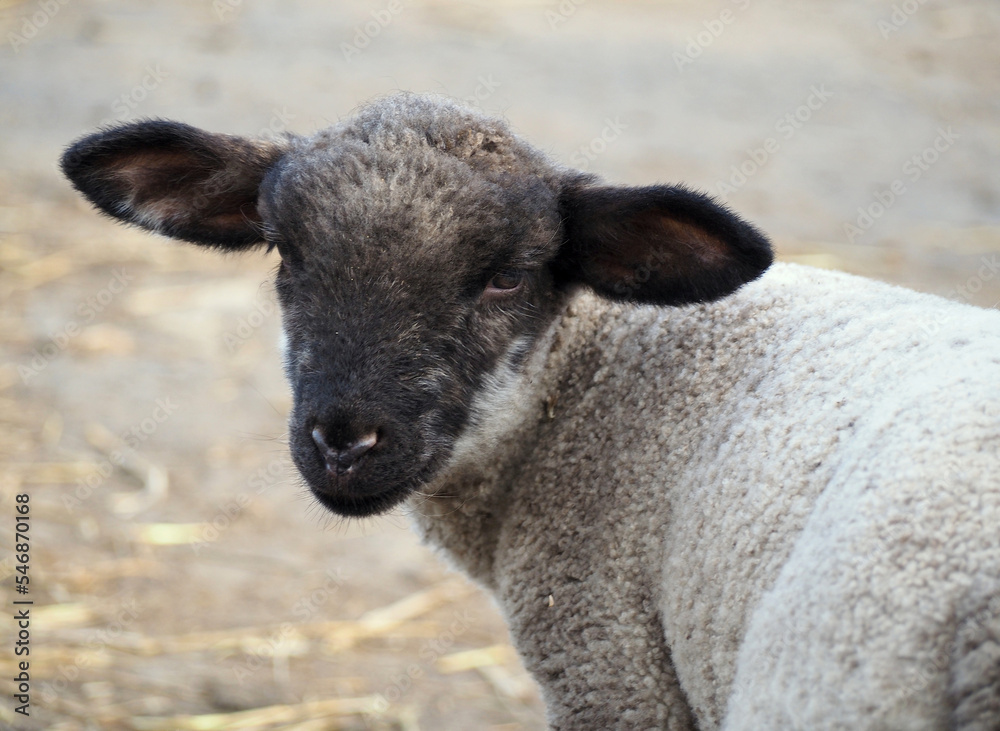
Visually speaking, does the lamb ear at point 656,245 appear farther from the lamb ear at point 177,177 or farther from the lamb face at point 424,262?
the lamb ear at point 177,177

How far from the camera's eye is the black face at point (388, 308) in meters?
2.80

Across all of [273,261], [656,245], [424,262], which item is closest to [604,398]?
[656,245]

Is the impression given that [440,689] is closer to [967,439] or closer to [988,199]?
[967,439]

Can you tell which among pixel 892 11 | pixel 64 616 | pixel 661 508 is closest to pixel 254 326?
pixel 64 616

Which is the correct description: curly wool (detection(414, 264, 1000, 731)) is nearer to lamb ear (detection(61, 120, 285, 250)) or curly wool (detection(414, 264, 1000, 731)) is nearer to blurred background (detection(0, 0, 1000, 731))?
blurred background (detection(0, 0, 1000, 731))

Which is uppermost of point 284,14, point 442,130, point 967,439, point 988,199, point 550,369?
point 967,439

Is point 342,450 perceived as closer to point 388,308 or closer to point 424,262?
point 388,308

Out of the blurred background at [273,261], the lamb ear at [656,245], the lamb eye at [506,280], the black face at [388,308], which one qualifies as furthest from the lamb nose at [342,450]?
the lamb ear at [656,245]

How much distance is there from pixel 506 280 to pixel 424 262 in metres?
0.30

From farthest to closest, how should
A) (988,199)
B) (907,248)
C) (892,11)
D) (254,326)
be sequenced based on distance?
1. (892,11)
2. (988,199)
3. (907,248)
4. (254,326)

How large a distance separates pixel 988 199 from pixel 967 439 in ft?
28.9

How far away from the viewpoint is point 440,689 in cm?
492

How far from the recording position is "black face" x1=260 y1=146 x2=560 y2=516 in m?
2.80

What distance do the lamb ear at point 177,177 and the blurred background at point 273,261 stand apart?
104 centimetres
